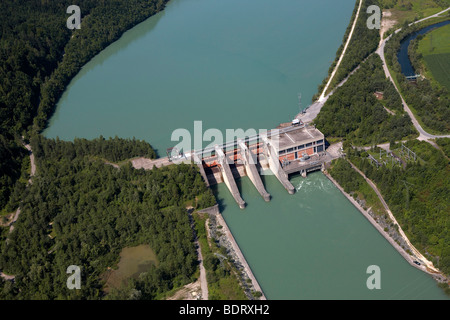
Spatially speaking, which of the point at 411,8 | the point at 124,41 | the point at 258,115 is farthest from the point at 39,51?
the point at 411,8

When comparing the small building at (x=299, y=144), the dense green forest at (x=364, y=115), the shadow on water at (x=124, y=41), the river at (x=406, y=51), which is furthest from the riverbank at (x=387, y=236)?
the shadow on water at (x=124, y=41)

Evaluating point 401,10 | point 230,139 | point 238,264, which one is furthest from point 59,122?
point 401,10

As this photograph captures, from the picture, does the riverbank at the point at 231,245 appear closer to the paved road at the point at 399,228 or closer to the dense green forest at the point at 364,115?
the paved road at the point at 399,228

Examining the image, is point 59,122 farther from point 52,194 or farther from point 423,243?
point 423,243

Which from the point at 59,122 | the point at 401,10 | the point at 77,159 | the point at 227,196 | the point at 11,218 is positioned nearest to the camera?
the point at 11,218

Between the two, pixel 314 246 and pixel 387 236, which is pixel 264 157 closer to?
pixel 314 246
